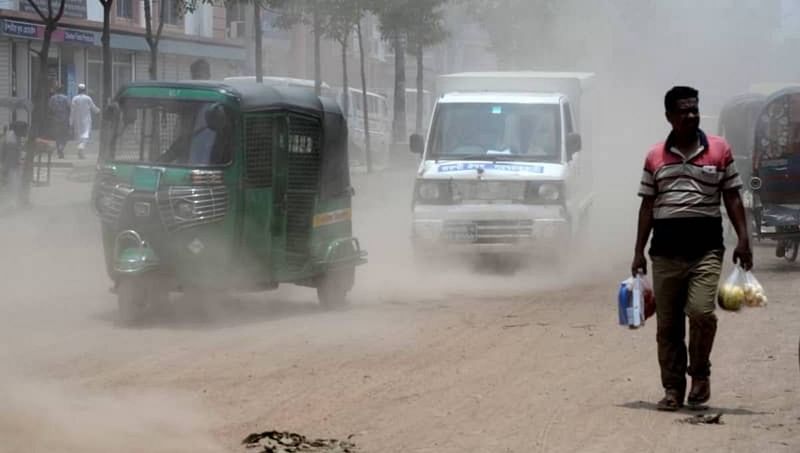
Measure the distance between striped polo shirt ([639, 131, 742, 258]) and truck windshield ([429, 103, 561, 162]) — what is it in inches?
351

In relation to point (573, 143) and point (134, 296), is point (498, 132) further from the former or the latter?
point (134, 296)

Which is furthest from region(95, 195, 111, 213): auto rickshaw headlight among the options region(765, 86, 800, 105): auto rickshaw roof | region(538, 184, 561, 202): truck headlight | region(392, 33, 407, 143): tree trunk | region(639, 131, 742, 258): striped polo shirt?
region(392, 33, 407, 143): tree trunk

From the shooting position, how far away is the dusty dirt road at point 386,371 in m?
8.11

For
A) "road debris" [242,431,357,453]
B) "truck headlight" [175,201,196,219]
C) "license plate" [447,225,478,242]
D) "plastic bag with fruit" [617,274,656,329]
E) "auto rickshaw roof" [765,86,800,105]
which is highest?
"auto rickshaw roof" [765,86,800,105]

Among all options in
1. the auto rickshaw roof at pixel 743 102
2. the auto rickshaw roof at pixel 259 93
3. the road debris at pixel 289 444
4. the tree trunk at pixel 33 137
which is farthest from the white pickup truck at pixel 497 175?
the road debris at pixel 289 444

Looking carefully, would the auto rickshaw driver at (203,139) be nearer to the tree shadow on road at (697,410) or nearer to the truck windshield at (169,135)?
the truck windshield at (169,135)

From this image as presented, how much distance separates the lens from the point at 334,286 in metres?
14.1

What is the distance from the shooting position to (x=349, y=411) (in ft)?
28.9

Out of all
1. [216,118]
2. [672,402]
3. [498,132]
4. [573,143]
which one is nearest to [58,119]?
[498,132]

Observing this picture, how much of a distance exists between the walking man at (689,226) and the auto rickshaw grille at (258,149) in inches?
188

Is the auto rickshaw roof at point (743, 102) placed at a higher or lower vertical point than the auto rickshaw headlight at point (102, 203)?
higher

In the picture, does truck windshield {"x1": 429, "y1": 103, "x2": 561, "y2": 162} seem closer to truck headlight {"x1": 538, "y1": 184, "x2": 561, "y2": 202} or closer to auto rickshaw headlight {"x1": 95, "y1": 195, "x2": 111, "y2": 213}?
truck headlight {"x1": 538, "y1": 184, "x2": 561, "y2": 202}

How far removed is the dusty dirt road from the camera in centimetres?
811

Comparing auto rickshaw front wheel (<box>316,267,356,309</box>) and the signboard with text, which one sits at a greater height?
the signboard with text
